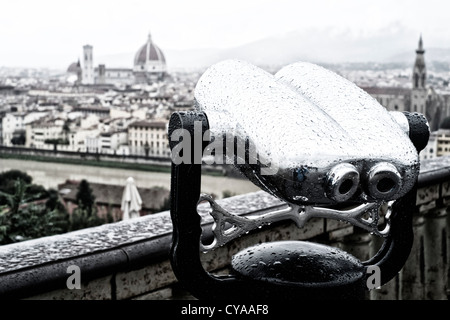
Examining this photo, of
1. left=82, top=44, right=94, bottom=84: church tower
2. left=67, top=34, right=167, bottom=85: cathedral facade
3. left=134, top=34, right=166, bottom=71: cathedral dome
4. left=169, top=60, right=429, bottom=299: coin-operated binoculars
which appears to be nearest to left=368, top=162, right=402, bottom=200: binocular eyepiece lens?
left=169, top=60, right=429, bottom=299: coin-operated binoculars

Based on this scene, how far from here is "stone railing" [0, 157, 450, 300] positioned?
79 cm

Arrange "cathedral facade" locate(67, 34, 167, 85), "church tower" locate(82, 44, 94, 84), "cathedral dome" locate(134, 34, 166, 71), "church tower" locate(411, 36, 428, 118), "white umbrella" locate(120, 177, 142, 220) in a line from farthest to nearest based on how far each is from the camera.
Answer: "church tower" locate(82, 44, 94, 84), "cathedral facade" locate(67, 34, 167, 85), "cathedral dome" locate(134, 34, 166, 71), "church tower" locate(411, 36, 428, 118), "white umbrella" locate(120, 177, 142, 220)

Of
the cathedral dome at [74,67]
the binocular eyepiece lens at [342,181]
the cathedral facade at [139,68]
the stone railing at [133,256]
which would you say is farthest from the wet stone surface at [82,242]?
the cathedral dome at [74,67]

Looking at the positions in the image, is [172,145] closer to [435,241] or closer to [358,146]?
[358,146]

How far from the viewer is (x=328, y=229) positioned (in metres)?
1.14

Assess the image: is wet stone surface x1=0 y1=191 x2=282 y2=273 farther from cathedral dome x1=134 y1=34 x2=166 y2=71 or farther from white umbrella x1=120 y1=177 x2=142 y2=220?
cathedral dome x1=134 y1=34 x2=166 y2=71

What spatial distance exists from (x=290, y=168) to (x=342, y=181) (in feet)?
0.13

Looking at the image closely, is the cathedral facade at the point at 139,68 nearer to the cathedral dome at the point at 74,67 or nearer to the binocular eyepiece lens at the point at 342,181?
the cathedral dome at the point at 74,67

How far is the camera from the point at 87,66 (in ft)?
195

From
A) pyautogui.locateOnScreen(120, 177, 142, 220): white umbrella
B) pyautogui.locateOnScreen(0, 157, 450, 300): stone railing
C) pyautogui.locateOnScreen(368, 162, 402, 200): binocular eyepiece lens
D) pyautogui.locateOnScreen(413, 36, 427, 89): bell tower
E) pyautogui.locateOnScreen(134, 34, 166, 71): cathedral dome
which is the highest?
pyautogui.locateOnScreen(134, 34, 166, 71): cathedral dome

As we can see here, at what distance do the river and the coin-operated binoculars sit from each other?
76.1ft

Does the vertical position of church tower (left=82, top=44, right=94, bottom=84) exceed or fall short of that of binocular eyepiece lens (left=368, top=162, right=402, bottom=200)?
it exceeds it

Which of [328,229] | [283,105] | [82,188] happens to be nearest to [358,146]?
[283,105]
